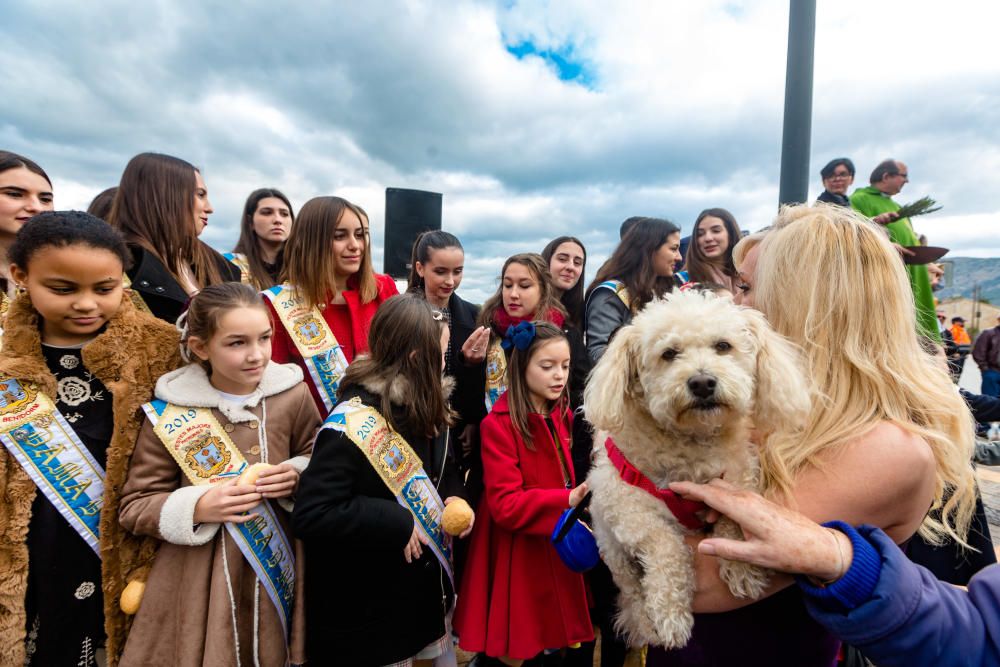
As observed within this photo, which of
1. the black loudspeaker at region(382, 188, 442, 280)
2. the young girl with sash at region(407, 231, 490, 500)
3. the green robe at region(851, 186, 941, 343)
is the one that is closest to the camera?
the young girl with sash at region(407, 231, 490, 500)

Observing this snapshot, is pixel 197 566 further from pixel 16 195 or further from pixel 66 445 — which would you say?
pixel 16 195

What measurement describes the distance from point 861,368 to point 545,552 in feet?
5.51

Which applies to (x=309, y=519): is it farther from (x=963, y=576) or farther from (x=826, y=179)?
(x=826, y=179)

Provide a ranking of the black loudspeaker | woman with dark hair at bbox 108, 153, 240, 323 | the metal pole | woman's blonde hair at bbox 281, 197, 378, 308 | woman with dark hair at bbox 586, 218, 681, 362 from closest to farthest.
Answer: woman with dark hair at bbox 108, 153, 240, 323 → woman's blonde hair at bbox 281, 197, 378, 308 → woman with dark hair at bbox 586, 218, 681, 362 → the metal pole → the black loudspeaker

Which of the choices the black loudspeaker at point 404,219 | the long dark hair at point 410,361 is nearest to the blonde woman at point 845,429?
the long dark hair at point 410,361

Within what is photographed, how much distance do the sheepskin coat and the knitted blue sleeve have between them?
1.78 meters

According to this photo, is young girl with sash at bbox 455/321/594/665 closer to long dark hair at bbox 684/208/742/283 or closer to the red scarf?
the red scarf

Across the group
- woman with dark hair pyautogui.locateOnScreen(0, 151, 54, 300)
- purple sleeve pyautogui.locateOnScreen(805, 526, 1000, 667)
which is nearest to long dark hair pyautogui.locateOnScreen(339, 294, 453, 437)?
purple sleeve pyautogui.locateOnScreen(805, 526, 1000, 667)

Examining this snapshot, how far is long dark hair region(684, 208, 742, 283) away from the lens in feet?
13.9

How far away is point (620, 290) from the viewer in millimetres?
3623

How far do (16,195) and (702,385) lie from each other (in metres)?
3.16

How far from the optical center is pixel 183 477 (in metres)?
1.81

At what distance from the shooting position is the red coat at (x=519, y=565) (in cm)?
221

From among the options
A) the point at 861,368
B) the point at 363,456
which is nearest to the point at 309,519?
the point at 363,456
